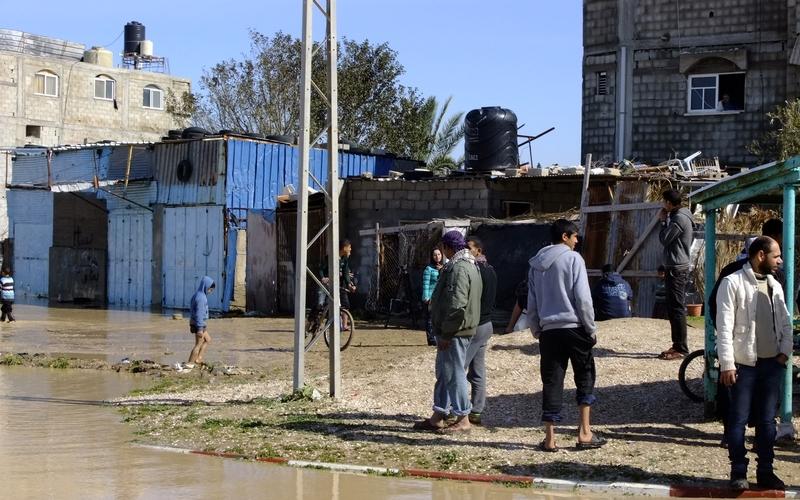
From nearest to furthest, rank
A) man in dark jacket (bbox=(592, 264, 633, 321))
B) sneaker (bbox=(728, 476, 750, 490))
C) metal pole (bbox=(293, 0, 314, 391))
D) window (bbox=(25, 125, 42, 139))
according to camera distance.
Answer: sneaker (bbox=(728, 476, 750, 490))
metal pole (bbox=(293, 0, 314, 391))
man in dark jacket (bbox=(592, 264, 633, 321))
window (bbox=(25, 125, 42, 139))

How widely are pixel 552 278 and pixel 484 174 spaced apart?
1402 cm

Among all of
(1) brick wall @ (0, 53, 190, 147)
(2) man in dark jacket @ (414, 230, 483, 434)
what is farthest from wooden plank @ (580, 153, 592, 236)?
(1) brick wall @ (0, 53, 190, 147)

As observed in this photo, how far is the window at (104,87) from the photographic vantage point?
5662 centimetres

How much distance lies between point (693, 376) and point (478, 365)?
2.19 m

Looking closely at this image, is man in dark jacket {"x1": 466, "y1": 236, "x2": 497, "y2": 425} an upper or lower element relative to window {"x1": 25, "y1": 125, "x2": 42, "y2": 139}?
lower


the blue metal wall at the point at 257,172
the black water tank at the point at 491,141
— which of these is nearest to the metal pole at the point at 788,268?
the black water tank at the point at 491,141

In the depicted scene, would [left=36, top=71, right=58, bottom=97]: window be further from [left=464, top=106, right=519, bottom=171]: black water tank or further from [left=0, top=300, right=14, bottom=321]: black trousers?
[left=464, top=106, right=519, bottom=171]: black water tank

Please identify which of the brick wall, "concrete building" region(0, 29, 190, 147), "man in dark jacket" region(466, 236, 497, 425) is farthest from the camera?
"concrete building" region(0, 29, 190, 147)

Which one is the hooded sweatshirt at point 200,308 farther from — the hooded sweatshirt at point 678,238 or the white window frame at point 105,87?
the white window frame at point 105,87

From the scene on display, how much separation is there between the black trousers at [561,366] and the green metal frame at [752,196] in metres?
1.38

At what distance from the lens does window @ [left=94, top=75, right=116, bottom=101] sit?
56.6 meters

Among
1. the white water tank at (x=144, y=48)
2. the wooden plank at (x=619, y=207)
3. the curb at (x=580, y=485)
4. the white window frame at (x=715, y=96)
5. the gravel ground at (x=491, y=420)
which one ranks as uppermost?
the white water tank at (x=144, y=48)

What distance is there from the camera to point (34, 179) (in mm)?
33250

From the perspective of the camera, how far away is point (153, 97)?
58.6m
